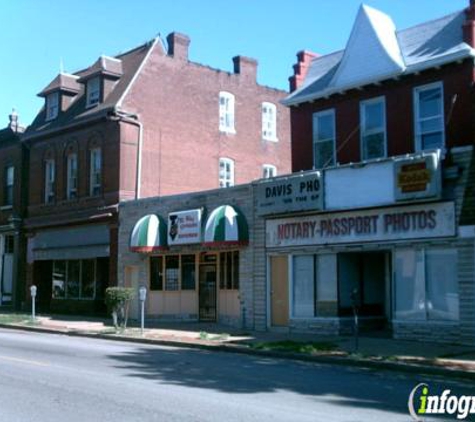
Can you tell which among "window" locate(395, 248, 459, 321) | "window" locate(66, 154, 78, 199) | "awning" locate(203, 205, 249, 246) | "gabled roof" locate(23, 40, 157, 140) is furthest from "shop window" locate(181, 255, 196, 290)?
"window" locate(395, 248, 459, 321)

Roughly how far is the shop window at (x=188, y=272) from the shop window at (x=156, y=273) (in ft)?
3.90

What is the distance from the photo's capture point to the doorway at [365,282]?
2036cm

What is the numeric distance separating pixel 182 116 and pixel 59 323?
36.2 feet

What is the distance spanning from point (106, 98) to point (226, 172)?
6803mm

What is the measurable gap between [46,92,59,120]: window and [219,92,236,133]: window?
7.88m

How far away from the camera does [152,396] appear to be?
32.9 ft

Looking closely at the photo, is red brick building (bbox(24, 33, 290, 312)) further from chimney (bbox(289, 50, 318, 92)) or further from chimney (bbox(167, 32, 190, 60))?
chimney (bbox(289, 50, 318, 92))

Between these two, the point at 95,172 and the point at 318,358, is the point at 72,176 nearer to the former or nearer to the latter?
the point at 95,172

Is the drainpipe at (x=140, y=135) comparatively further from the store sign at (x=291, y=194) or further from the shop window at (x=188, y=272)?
the store sign at (x=291, y=194)

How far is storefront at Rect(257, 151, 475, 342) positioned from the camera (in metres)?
17.4

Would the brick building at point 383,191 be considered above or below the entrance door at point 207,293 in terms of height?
above

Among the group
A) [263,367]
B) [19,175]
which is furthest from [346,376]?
[19,175]

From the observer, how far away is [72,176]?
103 ft

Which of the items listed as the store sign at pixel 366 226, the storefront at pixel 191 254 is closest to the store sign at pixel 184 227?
the storefront at pixel 191 254
